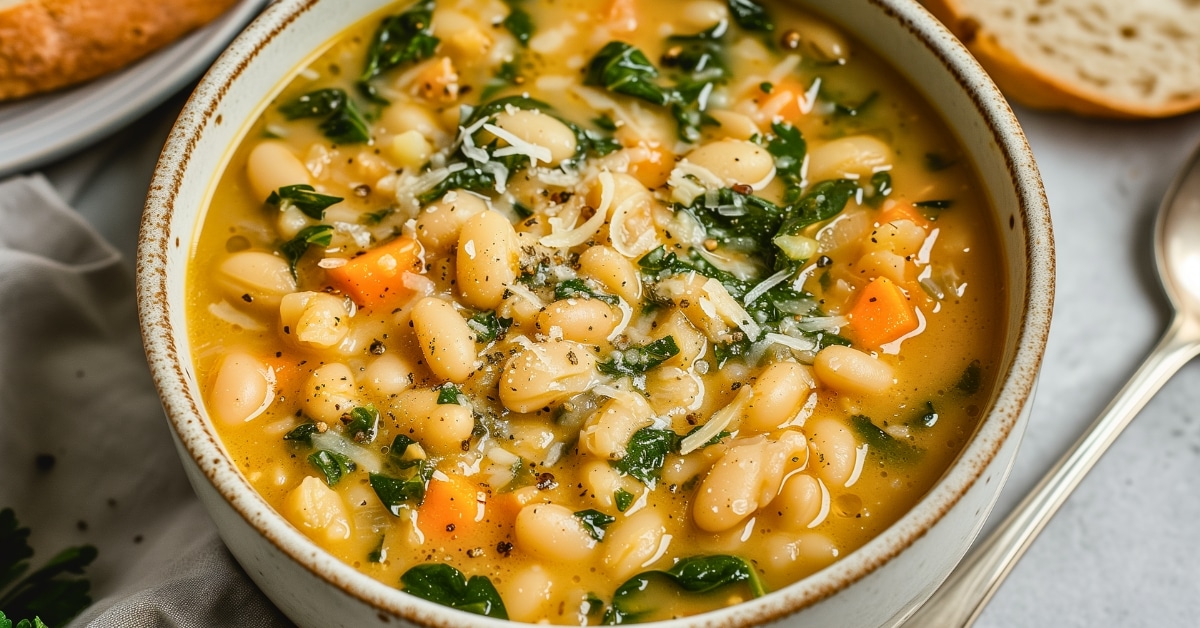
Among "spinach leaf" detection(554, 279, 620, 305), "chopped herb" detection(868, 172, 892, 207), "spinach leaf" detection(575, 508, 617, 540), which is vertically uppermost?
"chopped herb" detection(868, 172, 892, 207)

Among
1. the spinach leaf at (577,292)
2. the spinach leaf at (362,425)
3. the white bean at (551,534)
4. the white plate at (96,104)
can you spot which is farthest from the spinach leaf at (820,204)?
the white plate at (96,104)

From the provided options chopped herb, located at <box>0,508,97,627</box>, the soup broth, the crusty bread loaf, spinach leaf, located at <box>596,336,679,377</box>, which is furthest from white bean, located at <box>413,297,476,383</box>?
the crusty bread loaf

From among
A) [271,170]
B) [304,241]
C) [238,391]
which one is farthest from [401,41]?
[238,391]

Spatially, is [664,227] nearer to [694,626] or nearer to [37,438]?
[694,626]

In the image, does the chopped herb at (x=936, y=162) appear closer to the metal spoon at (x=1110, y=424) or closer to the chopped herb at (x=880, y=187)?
the chopped herb at (x=880, y=187)

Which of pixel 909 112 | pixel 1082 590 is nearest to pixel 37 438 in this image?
pixel 909 112

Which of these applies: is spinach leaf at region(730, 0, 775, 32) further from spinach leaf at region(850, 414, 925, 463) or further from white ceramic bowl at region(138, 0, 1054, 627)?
spinach leaf at region(850, 414, 925, 463)

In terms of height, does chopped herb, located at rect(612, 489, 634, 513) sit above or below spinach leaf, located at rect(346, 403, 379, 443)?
below
